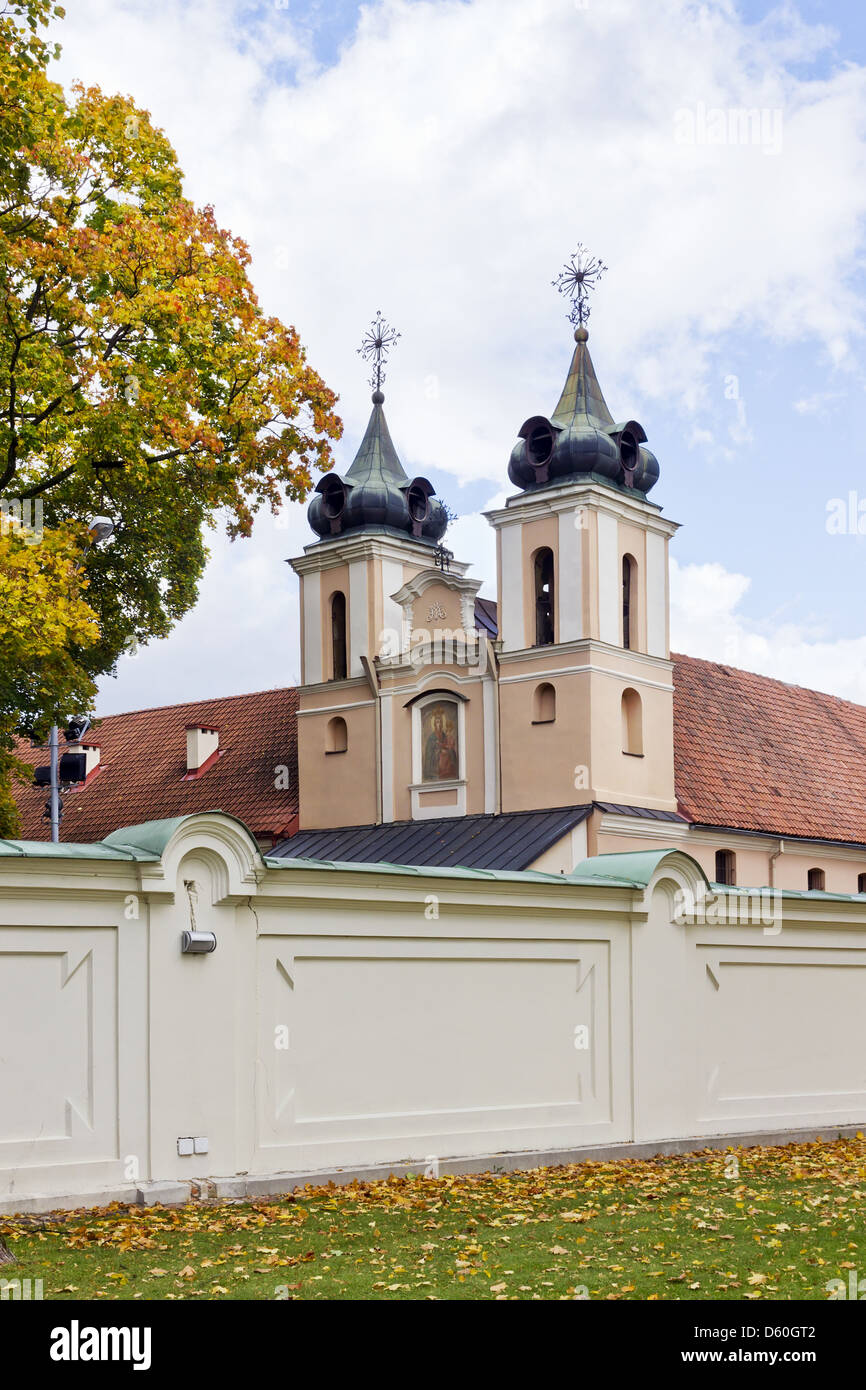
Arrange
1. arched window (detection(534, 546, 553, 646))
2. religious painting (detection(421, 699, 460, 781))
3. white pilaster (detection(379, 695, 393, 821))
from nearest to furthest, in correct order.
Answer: arched window (detection(534, 546, 553, 646)) < religious painting (detection(421, 699, 460, 781)) < white pilaster (detection(379, 695, 393, 821))

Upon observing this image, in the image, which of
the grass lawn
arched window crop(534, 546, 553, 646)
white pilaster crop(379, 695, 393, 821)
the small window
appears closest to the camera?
the grass lawn

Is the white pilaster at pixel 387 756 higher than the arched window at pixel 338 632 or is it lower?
lower

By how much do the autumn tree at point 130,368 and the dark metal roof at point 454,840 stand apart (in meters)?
9.75

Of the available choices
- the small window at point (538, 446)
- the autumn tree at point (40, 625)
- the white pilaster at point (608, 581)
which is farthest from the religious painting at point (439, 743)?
the autumn tree at point (40, 625)

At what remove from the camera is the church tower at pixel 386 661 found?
1405 inches

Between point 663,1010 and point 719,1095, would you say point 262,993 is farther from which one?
point 719,1095

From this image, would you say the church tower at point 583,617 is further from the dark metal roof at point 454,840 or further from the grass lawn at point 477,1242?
the grass lawn at point 477,1242

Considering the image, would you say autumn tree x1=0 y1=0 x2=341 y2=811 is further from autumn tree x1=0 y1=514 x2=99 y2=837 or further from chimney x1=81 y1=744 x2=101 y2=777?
chimney x1=81 y1=744 x2=101 y2=777

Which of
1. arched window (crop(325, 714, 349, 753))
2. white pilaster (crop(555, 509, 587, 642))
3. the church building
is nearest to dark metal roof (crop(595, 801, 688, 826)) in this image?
the church building

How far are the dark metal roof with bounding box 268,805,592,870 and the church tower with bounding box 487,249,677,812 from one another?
68 cm

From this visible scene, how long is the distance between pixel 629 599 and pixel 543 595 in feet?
6.23

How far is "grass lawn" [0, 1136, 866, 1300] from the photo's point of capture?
8.30 meters

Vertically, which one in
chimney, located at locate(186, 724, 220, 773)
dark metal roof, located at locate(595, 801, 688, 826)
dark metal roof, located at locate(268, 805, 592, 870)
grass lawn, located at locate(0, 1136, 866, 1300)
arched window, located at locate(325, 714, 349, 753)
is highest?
chimney, located at locate(186, 724, 220, 773)
